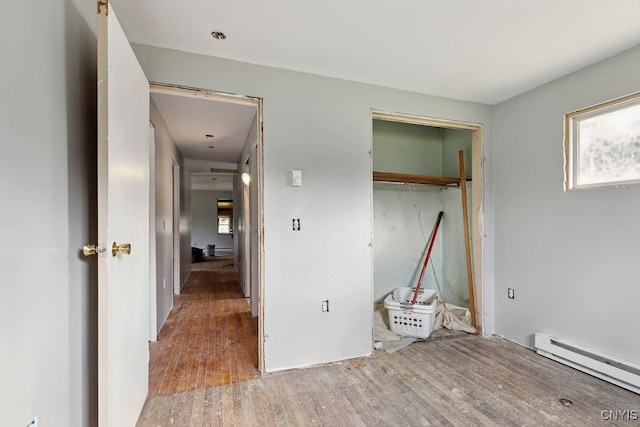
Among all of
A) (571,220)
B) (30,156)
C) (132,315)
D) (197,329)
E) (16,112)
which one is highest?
(16,112)

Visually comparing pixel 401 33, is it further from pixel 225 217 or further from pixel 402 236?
pixel 225 217

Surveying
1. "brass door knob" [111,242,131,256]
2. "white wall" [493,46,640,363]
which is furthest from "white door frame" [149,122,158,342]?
"white wall" [493,46,640,363]

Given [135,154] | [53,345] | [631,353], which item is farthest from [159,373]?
[631,353]

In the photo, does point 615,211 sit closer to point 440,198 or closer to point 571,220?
point 571,220

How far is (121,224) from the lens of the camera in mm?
1351

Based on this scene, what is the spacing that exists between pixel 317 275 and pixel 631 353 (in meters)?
2.18

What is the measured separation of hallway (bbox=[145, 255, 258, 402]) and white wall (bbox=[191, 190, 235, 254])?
274 inches

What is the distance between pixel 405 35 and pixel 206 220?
35.0ft

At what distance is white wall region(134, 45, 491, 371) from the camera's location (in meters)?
2.22

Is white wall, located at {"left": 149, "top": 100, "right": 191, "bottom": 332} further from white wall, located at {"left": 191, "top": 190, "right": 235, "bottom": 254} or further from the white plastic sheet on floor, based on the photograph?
white wall, located at {"left": 191, "top": 190, "right": 235, "bottom": 254}

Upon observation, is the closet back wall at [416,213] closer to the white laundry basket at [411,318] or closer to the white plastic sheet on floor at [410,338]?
the white plastic sheet on floor at [410,338]

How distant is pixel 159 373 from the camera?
2.21 m
